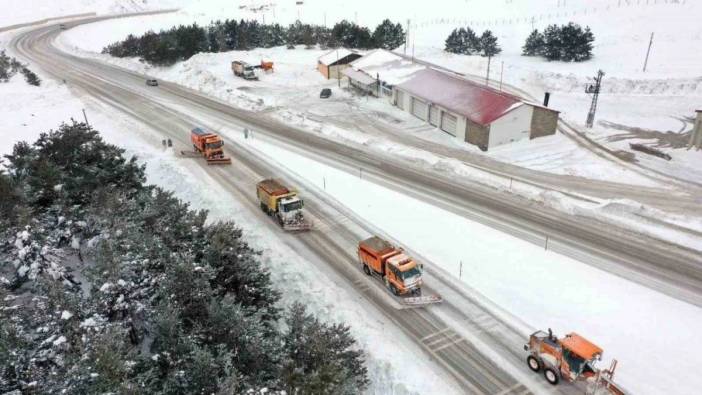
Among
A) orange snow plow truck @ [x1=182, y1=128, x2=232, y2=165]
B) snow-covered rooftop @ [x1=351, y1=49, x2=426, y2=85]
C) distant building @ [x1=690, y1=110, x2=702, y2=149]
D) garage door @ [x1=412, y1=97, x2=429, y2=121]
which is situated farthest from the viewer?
snow-covered rooftop @ [x1=351, y1=49, x2=426, y2=85]

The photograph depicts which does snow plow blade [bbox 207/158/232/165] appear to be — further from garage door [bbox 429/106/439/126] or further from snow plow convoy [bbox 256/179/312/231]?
garage door [bbox 429/106/439/126]

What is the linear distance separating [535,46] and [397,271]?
8157cm

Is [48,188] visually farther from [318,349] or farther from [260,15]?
[260,15]

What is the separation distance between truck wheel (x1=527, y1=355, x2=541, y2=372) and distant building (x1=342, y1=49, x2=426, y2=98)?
4779 cm

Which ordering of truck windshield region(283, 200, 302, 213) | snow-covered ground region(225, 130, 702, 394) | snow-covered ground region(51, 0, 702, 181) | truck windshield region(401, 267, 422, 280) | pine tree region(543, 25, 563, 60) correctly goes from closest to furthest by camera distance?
snow-covered ground region(225, 130, 702, 394) → truck windshield region(401, 267, 422, 280) → truck windshield region(283, 200, 302, 213) → snow-covered ground region(51, 0, 702, 181) → pine tree region(543, 25, 563, 60)

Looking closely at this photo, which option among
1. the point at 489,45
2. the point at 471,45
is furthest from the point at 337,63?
the point at 489,45

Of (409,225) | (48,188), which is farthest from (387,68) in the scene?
(48,188)

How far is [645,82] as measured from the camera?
68438 mm

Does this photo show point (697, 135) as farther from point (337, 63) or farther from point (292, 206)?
point (337, 63)

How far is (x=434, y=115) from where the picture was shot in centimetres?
5712

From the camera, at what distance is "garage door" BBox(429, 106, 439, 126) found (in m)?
56.5

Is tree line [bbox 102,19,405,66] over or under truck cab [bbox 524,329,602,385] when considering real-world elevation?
over

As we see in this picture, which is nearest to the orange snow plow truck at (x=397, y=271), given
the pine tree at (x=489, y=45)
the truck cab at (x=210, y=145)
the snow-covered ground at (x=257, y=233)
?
the snow-covered ground at (x=257, y=233)

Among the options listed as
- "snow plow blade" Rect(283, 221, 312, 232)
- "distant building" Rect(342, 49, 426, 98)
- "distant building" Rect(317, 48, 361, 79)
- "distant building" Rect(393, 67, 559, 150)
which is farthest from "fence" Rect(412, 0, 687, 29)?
"snow plow blade" Rect(283, 221, 312, 232)
